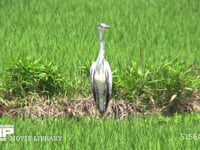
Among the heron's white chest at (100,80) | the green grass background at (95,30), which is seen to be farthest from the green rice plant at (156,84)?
the heron's white chest at (100,80)

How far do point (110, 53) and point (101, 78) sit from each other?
2615mm

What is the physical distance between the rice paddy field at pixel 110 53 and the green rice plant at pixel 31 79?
2.3 inches

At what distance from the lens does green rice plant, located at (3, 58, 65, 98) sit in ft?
23.9

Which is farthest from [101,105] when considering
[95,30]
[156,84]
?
[95,30]

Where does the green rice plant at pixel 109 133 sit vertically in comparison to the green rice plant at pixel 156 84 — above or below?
below

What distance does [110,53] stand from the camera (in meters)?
8.97

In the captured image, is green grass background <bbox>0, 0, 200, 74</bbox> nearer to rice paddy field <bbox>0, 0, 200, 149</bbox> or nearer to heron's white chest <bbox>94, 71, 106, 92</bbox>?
rice paddy field <bbox>0, 0, 200, 149</bbox>

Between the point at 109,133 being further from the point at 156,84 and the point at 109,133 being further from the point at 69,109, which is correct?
the point at 156,84

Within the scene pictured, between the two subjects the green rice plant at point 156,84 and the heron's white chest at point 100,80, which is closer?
the heron's white chest at point 100,80

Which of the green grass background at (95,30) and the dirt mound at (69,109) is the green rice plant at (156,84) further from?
the green grass background at (95,30)

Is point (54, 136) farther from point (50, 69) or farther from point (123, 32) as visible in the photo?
point (123, 32)

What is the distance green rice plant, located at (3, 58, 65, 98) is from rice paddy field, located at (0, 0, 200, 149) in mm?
59

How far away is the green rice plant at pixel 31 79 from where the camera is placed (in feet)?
23.9

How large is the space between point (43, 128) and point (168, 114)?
1.83 m
